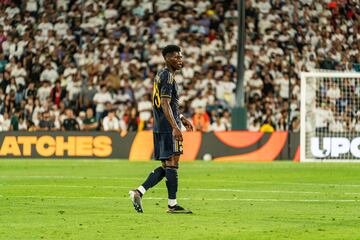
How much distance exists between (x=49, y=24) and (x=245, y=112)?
31.0 ft

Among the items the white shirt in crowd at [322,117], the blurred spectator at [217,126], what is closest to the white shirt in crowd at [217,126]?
the blurred spectator at [217,126]

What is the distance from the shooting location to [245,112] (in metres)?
31.4

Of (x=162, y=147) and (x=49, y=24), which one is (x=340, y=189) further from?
(x=49, y=24)

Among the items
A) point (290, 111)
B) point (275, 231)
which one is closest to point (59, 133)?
point (290, 111)

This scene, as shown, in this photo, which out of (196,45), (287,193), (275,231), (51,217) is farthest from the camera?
(196,45)

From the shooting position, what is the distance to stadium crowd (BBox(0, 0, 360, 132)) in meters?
33.3

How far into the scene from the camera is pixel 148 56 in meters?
35.6

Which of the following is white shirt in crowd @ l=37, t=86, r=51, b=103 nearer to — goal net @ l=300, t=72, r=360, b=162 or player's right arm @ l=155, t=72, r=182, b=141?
goal net @ l=300, t=72, r=360, b=162

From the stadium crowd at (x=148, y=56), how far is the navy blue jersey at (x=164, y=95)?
1854cm

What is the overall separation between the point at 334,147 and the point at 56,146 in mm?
8695

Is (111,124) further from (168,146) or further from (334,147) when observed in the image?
(168,146)

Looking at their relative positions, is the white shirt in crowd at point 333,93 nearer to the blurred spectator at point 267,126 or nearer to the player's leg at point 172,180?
the blurred spectator at point 267,126

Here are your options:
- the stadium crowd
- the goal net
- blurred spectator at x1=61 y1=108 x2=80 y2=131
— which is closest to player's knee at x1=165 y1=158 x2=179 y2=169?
the goal net

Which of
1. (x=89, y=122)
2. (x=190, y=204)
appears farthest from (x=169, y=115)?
(x=89, y=122)
